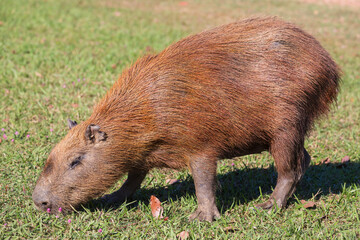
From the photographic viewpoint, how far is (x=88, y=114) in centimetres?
571

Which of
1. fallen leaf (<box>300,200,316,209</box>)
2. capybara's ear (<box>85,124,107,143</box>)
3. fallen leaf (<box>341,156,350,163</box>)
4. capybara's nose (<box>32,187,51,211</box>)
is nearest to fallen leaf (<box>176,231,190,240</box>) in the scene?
capybara's ear (<box>85,124,107,143</box>)

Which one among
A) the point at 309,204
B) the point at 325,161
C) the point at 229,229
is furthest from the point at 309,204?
the point at 325,161

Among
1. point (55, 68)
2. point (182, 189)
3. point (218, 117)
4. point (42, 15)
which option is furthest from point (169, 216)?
point (42, 15)

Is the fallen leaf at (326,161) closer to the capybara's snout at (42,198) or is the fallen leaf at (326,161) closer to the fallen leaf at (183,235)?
the fallen leaf at (183,235)

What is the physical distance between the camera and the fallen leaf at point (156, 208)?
12.6 feet

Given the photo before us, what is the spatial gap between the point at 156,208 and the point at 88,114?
2.18 metres

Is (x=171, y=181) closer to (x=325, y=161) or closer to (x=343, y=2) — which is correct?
(x=325, y=161)

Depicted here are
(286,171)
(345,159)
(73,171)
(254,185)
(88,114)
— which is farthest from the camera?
(88,114)

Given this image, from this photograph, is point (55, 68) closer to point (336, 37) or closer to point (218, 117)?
point (218, 117)

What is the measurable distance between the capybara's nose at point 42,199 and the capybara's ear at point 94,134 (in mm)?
526

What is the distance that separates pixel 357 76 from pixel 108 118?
16.8ft

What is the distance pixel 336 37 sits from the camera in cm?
978

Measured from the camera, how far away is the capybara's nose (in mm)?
3625

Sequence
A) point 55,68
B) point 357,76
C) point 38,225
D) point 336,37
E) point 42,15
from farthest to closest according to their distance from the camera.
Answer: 1. point 336,37
2. point 42,15
3. point 357,76
4. point 55,68
5. point 38,225
